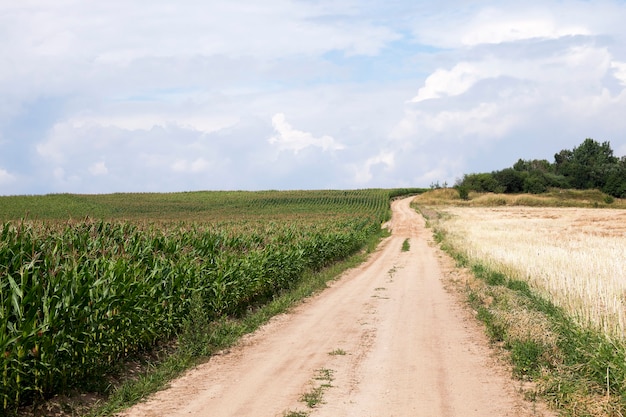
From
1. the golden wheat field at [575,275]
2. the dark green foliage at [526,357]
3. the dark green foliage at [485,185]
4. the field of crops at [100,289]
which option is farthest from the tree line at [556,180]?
the dark green foliage at [526,357]

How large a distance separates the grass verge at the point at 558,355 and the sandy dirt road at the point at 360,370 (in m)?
0.37

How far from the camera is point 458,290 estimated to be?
20125mm

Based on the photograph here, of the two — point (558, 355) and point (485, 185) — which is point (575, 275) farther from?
point (485, 185)

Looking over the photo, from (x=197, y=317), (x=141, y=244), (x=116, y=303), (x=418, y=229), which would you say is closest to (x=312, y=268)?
(x=141, y=244)

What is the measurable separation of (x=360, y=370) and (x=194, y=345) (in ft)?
11.2

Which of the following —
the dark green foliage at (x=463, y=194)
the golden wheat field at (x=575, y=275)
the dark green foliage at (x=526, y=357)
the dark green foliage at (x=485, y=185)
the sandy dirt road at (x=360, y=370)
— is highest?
the dark green foliage at (x=485, y=185)

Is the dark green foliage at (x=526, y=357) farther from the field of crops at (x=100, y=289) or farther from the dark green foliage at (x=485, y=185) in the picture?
the dark green foliage at (x=485, y=185)

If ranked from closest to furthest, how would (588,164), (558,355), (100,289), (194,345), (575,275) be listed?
(558,355) → (100,289) → (194,345) → (575,275) → (588,164)

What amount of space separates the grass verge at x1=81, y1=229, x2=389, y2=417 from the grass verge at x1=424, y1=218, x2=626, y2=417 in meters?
5.58

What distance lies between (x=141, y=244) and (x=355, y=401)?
9.18m

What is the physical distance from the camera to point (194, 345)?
37.9ft

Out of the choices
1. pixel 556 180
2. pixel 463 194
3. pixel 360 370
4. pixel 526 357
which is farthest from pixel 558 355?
pixel 556 180

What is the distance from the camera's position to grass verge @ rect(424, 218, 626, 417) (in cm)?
794

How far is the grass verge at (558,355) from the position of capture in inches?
313
